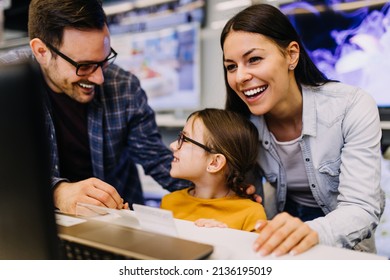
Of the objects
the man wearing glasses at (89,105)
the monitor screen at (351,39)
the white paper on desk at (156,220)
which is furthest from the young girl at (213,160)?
the monitor screen at (351,39)

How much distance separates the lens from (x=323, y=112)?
1.16 m

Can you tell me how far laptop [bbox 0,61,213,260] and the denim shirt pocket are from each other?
29.2 inches

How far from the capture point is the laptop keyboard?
0.54 meters

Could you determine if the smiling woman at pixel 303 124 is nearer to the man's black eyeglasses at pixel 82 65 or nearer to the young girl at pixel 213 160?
the young girl at pixel 213 160

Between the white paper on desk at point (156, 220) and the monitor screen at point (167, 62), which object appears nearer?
the white paper on desk at point (156, 220)

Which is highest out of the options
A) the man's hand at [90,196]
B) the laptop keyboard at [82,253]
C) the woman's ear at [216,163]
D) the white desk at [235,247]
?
the laptop keyboard at [82,253]

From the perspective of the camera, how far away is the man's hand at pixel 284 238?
2.07 feet

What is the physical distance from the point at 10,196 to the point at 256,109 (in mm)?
837

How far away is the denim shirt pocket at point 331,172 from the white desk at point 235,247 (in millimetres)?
552

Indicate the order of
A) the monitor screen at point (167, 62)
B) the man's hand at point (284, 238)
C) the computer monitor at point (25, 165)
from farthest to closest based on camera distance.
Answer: the monitor screen at point (167, 62), the man's hand at point (284, 238), the computer monitor at point (25, 165)

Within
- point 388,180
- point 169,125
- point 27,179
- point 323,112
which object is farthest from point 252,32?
point 169,125

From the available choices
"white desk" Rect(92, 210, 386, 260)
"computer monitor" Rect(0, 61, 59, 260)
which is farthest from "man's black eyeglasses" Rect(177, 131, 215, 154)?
"computer monitor" Rect(0, 61, 59, 260)

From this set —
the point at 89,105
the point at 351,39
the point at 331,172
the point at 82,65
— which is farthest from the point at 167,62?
the point at 331,172

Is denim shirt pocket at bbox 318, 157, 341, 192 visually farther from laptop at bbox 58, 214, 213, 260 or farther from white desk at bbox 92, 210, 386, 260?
laptop at bbox 58, 214, 213, 260
